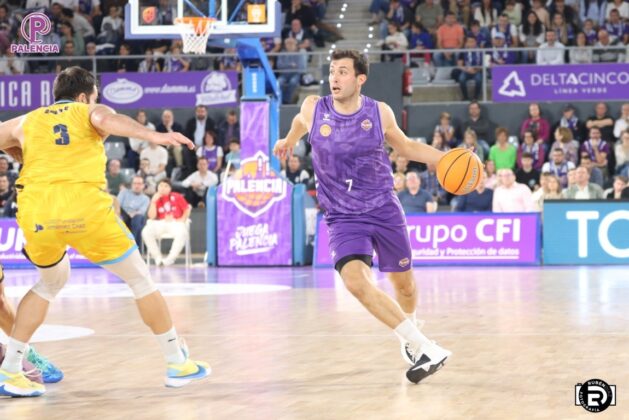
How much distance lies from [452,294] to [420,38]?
42.4 ft

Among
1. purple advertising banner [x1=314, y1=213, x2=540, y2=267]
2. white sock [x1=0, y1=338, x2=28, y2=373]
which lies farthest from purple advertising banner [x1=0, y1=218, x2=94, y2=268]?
white sock [x1=0, y1=338, x2=28, y2=373]

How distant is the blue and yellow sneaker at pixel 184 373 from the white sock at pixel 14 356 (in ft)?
2.87

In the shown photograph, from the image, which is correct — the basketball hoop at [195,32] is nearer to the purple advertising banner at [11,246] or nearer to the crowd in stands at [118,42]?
the purple advertising banner at [11,246]

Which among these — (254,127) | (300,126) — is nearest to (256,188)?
(254,127)

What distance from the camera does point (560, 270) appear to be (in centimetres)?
1688

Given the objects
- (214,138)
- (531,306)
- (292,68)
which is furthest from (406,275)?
(292,68)

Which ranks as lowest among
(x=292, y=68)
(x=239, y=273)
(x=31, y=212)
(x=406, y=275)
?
(x=239, y=273)

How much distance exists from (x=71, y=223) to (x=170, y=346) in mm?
967

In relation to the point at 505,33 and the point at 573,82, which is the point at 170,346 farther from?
the point at 505,33

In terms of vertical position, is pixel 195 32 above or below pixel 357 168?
above

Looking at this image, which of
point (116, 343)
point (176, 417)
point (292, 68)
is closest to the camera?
point (176, 417)

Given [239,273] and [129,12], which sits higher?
[129,12]

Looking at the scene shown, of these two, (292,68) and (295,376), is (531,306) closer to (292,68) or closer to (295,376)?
(295,376)

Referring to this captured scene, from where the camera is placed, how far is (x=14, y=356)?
6.58 m
